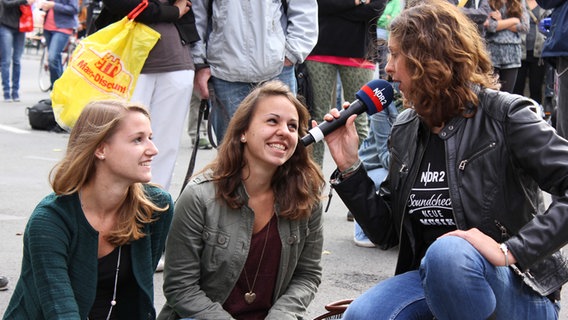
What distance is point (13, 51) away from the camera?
46.8 feet

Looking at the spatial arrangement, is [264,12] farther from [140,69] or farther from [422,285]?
[422,285]

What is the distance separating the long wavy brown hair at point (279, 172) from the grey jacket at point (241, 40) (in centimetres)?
126

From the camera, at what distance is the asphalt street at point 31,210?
5.23m

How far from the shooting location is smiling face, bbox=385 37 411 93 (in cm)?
333

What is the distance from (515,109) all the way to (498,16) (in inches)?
257

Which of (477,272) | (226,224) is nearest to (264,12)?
(226,224)

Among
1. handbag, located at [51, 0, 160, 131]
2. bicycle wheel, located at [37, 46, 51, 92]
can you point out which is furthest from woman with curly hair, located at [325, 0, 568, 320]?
bicycle wheel, located at [37, 46, 51, 92]

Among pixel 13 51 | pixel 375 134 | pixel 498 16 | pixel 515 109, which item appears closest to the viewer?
pixel 515 109

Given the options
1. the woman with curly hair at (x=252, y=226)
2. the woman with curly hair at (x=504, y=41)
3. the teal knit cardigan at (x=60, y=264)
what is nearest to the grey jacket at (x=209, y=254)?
the woman with curly hair at (x=252, y=226)

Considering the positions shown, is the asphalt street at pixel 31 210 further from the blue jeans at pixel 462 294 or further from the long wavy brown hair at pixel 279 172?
the blue jeans at pixel 462 294

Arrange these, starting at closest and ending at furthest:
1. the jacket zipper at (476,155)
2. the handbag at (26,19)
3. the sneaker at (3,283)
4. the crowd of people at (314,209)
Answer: the crowd of people at (314,209)
the jacket zipper at (476,155)
the sneaker at (3,283)
the handbag at (26,19)

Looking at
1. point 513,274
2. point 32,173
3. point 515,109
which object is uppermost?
point 515,109

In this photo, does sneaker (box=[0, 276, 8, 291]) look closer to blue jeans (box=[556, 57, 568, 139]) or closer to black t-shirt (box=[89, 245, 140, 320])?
black t-shirt (box=[89, 245, 140, 320])

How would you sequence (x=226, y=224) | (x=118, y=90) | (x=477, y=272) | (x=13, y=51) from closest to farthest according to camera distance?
(x=477, y=272)
(x=226, y=224)
(x=118, y=90)
(x=13, y=51)
